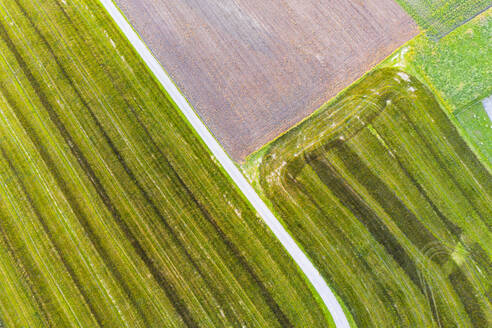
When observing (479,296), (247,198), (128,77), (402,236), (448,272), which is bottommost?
(479,296)

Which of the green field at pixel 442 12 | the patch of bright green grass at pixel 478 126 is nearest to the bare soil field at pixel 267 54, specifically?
the green field at pixel 442 12

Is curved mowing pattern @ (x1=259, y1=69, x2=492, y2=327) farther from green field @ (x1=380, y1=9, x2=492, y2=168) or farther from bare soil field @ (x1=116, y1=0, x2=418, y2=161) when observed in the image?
bare soil field @ (x1=116, y1=0, x2=418, y2=161)

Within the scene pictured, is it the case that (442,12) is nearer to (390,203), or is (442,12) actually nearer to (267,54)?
(267,54)

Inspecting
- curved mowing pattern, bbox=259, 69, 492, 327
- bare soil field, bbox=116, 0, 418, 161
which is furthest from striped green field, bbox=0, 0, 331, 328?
curved mowing pattern, bbox=259, 69, 492, 327

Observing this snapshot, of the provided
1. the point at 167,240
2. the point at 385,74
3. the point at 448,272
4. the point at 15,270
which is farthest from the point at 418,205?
the point at 15,270

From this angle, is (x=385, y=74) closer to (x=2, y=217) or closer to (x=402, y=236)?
(x=402, y=236)

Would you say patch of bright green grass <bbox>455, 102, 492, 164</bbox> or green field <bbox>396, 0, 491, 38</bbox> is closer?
patch of bright green grass <bbox>455, 102, 492, 164</bbox>
